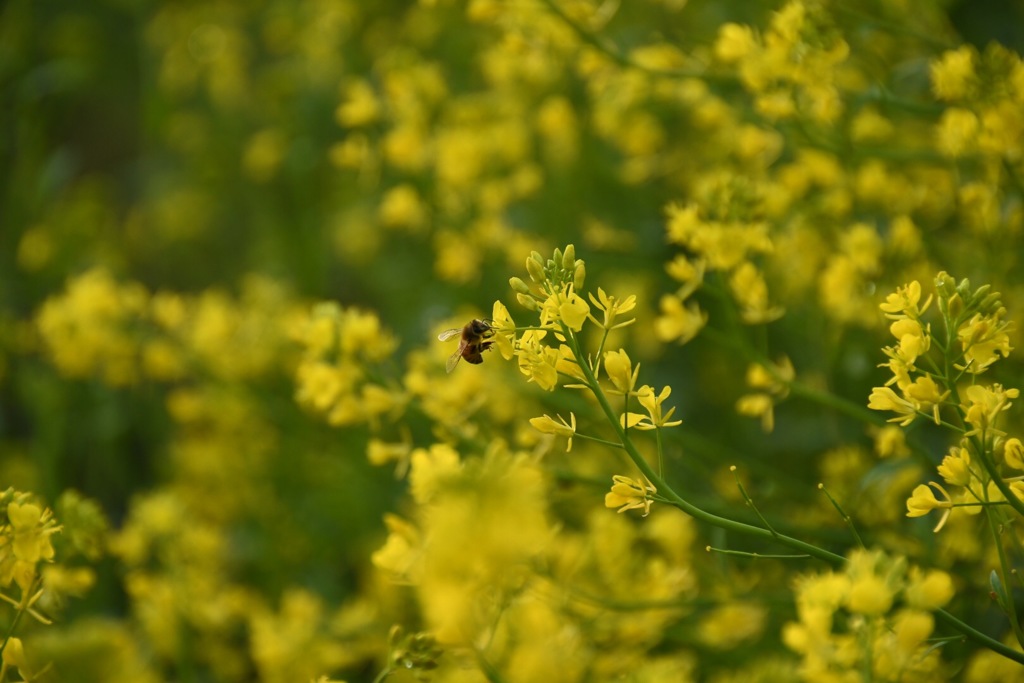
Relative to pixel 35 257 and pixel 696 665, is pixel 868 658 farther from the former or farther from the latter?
pixel 35 257

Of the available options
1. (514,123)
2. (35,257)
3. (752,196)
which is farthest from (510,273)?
(35,257)

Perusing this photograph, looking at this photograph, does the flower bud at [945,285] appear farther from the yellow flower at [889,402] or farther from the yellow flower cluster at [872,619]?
the yellow flower cluster at [872,619]

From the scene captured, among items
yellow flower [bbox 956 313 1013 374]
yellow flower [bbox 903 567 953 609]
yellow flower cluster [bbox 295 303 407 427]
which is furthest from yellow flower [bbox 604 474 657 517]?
yellow flower cluster [bbox 295 303 407 427]

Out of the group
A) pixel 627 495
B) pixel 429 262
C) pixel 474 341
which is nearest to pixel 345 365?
pixel 474 341

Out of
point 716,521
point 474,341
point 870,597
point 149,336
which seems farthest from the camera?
point 149,336

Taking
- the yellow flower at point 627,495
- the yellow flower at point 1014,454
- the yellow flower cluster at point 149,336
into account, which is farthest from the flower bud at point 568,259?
the yellow flower cluster at point 149,336

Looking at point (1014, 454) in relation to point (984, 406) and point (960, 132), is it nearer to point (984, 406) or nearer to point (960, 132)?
point (984, 406)

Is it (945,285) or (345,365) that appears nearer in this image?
(945,285)

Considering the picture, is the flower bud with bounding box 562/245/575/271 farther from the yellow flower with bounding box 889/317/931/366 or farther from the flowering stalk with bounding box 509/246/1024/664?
the yellow flower with bounding box 889/317/931/366
